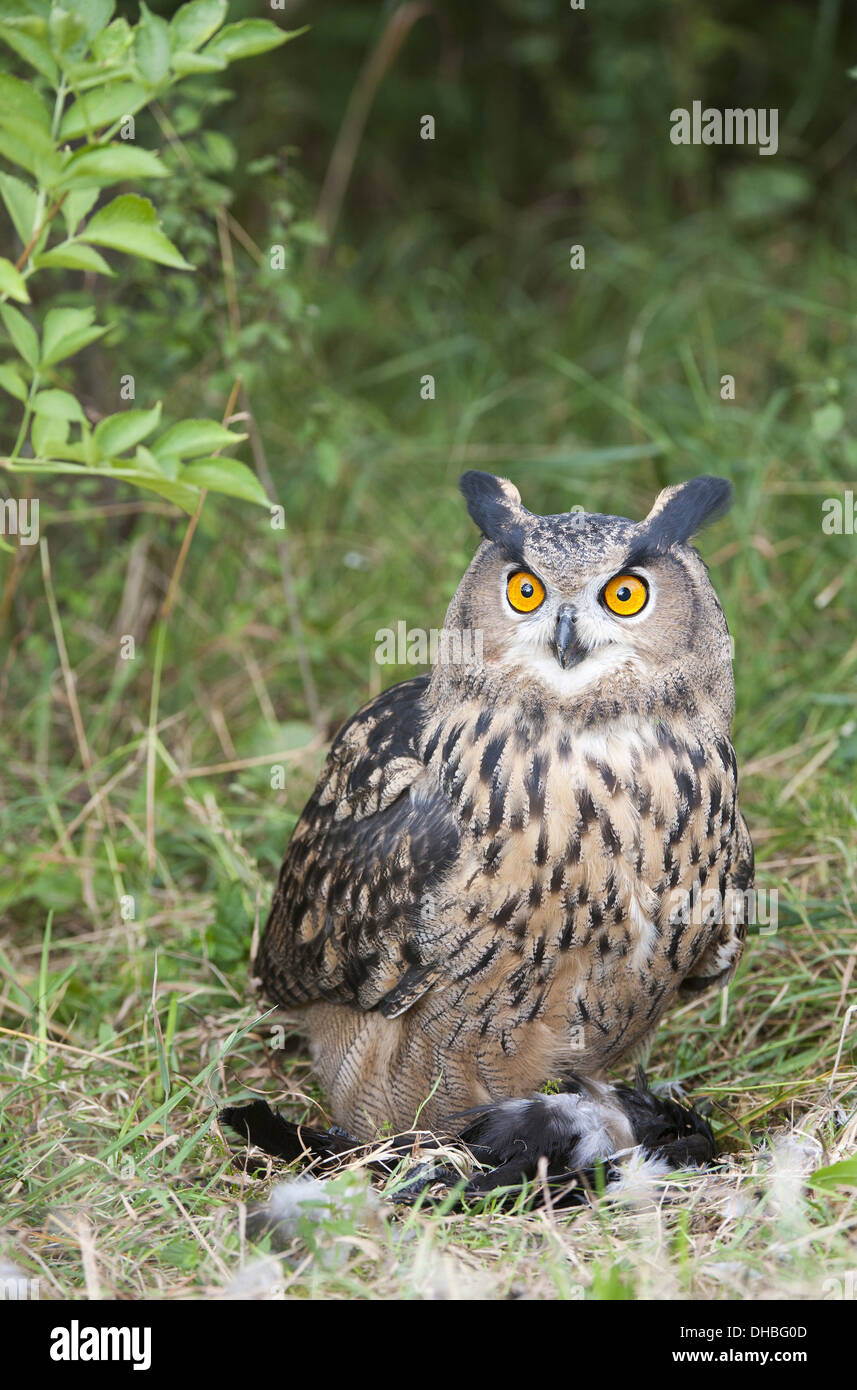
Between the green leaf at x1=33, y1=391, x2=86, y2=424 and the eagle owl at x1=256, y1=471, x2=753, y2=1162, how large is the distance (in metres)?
0.85

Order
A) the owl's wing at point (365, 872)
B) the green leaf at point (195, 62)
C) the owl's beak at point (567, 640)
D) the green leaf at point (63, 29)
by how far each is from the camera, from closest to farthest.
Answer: the green leaf at point (63, 29)
the green leaf at point (195, 62)
the owl's beak at point (567, 640)
the owl's wing at point (365, 872)

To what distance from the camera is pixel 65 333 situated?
2699mm

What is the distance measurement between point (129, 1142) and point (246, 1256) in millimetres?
564

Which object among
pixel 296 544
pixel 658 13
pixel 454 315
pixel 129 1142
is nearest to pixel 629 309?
pixel 454 315

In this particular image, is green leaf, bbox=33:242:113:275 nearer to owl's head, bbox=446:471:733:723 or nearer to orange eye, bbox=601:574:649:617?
owl's head, bbox=446:471:733:723

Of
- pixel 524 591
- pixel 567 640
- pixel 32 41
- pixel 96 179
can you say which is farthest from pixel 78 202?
pixel 567 640

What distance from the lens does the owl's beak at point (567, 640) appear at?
A: 8.74 ft

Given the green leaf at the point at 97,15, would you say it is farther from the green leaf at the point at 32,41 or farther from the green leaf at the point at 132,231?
the green leaf at the point at 132,231

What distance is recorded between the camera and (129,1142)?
299 centimetres

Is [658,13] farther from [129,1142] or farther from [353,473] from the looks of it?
[129,1142]

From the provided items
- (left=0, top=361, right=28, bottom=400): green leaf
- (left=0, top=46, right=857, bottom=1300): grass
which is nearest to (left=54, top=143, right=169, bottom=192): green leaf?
(left=0, top=361, right=28, bottom=400): green leaf

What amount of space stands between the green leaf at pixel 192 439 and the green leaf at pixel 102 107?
0.54 m

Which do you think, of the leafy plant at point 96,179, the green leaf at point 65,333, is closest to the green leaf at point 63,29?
the leafy plant at point 96,179
